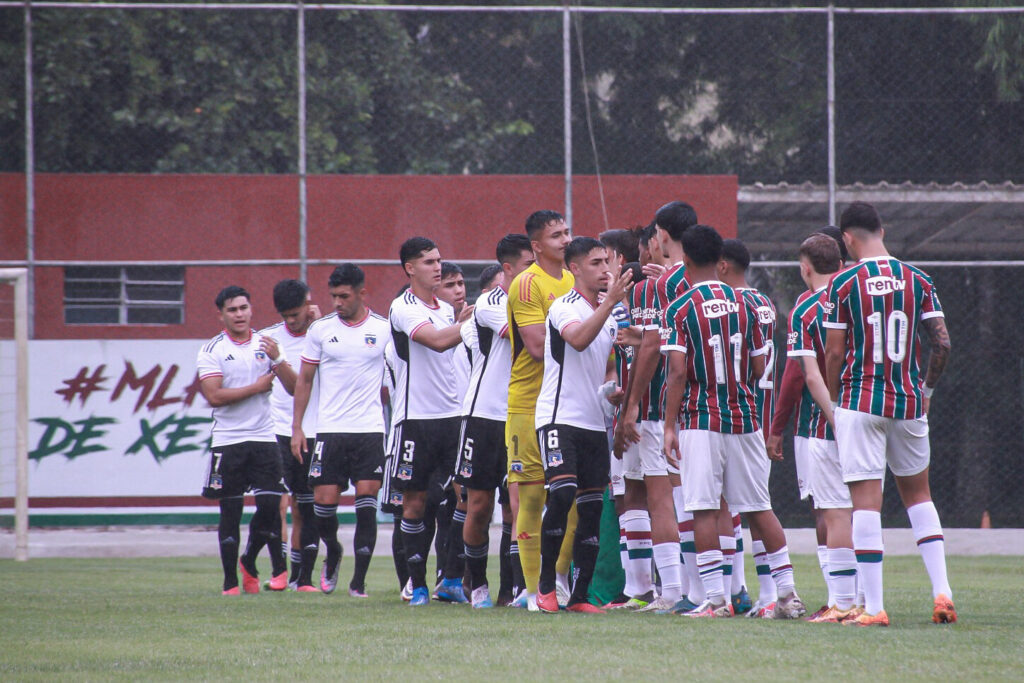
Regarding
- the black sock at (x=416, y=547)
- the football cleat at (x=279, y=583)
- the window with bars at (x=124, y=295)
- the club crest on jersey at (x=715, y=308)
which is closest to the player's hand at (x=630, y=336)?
the club crest on jersey at (x=715, y=308)

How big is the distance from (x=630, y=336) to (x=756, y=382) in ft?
2.36

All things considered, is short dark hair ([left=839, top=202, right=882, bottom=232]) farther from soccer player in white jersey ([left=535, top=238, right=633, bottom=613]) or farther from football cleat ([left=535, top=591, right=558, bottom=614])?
football cleat ([left=535, top=591, right=558, bottom=614])

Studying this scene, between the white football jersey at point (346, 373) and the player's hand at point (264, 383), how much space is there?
38 centimetres

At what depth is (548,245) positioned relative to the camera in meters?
7.57

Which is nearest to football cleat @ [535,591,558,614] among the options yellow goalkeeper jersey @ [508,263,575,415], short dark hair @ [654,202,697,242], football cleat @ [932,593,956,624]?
yellow goalkeeper jersey @ [508,263,575,415]

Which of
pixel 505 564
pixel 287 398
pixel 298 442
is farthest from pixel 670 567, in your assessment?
pixel 287 398

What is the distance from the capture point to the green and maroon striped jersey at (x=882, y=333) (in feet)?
21.6

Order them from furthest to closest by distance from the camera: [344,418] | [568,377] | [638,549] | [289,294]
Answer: [289,294] → [344,418] → [638,549] → [568,377]

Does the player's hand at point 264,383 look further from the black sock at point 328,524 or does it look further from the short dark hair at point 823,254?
the short dark hair at point 823,254

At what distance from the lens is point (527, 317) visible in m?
7.42

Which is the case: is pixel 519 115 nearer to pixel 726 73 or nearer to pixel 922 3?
pixel 726 73

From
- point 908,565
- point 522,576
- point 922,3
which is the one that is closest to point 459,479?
point 522,576

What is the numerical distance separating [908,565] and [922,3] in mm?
9274

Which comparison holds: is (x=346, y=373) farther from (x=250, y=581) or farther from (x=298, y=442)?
(x=250, y=581)
